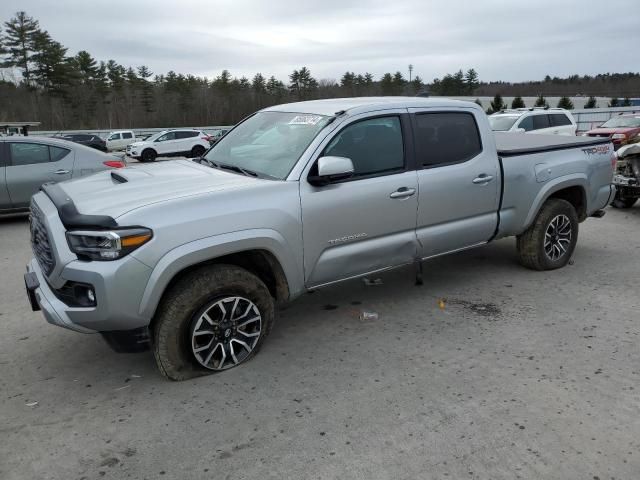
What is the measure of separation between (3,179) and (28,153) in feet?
2.09

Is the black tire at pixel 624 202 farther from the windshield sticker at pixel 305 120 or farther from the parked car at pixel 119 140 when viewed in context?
the parked car at pixel 119 140

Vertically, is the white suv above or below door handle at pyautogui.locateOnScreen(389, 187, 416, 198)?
above

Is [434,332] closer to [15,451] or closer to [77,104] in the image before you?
[15,451]

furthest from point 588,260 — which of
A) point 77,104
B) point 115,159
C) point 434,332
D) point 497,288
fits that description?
point 77,104

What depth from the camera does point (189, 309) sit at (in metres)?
3.35

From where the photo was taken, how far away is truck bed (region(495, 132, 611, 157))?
17.0 ft

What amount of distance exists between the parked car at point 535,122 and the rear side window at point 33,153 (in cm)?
1140

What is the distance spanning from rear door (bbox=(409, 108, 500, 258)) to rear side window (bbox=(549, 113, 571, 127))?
12464mm

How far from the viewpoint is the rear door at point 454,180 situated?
443cm

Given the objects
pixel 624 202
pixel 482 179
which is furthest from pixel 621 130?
pixel 482 179

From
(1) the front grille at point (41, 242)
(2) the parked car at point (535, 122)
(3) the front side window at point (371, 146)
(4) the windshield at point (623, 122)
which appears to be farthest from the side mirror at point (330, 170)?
(4) the windshield at point (623, 122)

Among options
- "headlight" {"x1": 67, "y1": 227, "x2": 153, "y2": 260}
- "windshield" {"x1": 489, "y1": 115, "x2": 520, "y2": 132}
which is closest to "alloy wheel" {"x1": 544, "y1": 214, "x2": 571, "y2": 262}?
"headlight" {"x1": 67, "y1": 227, "x2": 153, "y2": 260}

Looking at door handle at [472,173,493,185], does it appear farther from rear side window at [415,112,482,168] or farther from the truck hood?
the truck hood

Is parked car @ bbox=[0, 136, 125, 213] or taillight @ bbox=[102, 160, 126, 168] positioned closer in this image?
parked car @ bbox=[0, 136, 125, 213]
